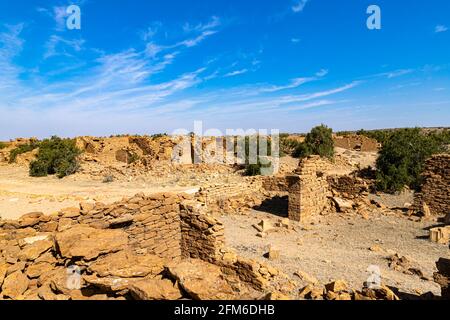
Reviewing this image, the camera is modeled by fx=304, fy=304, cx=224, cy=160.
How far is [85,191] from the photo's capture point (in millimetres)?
17406

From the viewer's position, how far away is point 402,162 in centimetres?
1673

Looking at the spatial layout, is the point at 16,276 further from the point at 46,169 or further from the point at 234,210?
the point at 46,169

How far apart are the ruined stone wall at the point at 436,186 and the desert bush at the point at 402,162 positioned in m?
3.20

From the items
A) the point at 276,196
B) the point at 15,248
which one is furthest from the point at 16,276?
the point at 276,196

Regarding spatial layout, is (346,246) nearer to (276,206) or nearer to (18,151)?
(276,206)

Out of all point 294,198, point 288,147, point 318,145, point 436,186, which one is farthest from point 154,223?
point 288,147

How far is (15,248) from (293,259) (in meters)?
6.15

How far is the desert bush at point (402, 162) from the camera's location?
15.5 meters

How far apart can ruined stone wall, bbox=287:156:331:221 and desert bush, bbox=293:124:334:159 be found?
1579cm

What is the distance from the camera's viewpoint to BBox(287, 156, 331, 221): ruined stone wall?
39.0 ft

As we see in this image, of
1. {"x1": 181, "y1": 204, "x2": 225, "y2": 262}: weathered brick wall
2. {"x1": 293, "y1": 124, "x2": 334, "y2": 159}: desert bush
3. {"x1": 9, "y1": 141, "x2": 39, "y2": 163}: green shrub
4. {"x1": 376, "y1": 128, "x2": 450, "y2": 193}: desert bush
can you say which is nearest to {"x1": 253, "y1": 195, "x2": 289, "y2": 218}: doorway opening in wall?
{"x1": 376, "y1": 128, "x2": 450, "y2": 193}: desert bush

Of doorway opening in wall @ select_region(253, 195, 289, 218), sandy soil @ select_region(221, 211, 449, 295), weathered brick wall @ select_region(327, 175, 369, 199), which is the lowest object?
sandy soil @ select_region(221, 211, 449, 295)

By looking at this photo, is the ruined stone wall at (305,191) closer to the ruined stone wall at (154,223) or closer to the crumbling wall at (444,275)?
the ruined stone wall at (154,223)

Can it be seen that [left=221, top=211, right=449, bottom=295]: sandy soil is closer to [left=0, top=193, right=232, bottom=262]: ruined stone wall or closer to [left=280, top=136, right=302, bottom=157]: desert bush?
[left=0, top=193, right=232, bottom=262]: ruined stone wall
